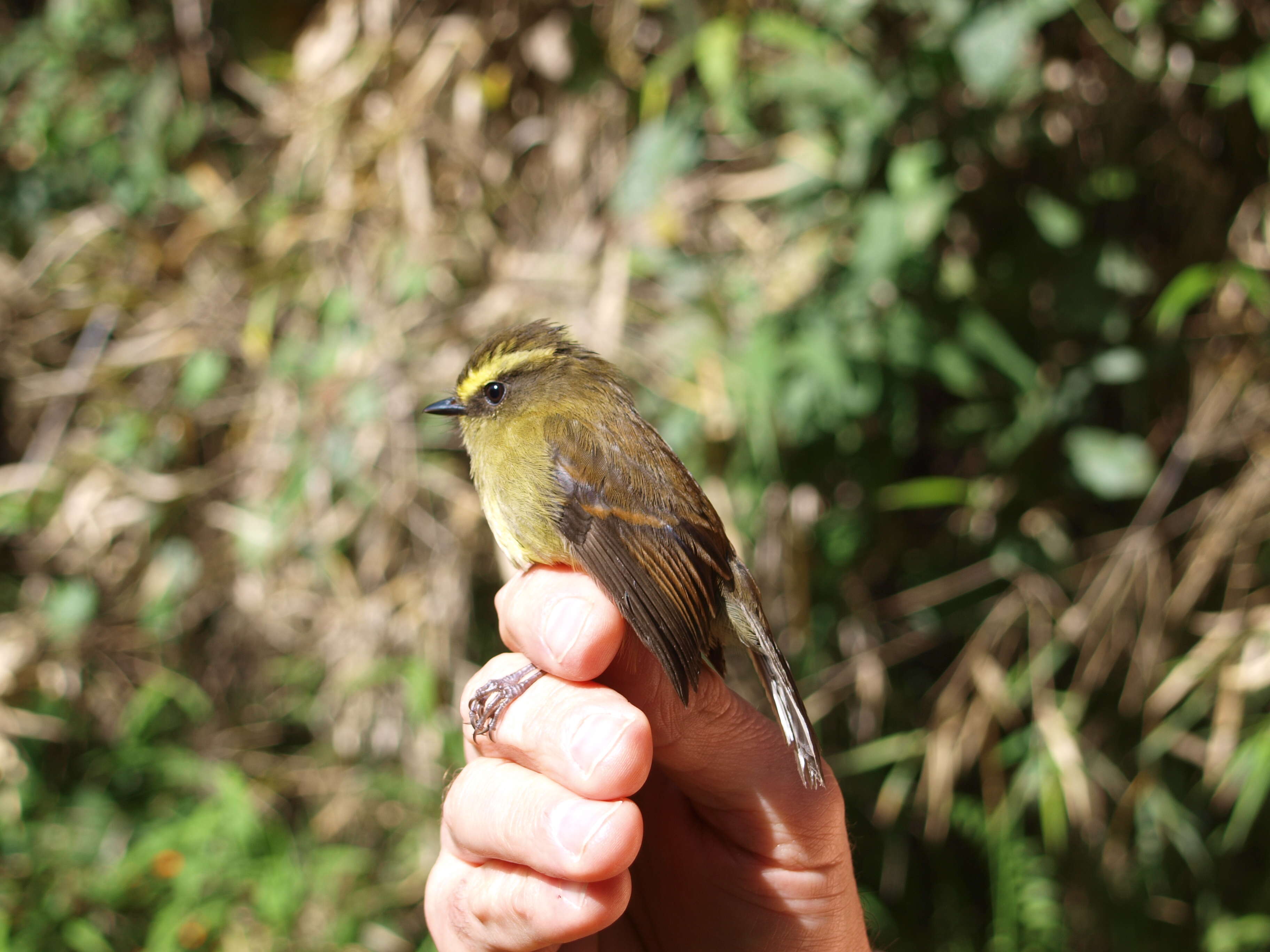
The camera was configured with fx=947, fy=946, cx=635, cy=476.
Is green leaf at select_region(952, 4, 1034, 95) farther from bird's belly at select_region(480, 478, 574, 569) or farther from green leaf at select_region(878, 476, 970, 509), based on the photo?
bird's belly at select_region(480, 478, 574, 569)

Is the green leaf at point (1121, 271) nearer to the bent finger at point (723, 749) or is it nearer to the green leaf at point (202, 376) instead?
the bent finger at point (723, 749)

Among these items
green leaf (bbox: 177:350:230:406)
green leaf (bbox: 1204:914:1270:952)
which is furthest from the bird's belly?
green leaf (bbox: 1204:914:1270:952)

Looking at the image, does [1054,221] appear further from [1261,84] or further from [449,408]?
[449,408]

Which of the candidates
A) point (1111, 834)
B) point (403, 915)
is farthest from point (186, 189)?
point (1111, 834)

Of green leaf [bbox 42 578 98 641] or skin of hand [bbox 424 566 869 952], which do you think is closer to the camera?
skin of hand [bbox 424 566 869 952]

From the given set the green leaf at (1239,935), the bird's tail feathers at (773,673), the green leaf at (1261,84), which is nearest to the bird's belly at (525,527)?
the bird's tail feathers at (773,673)
